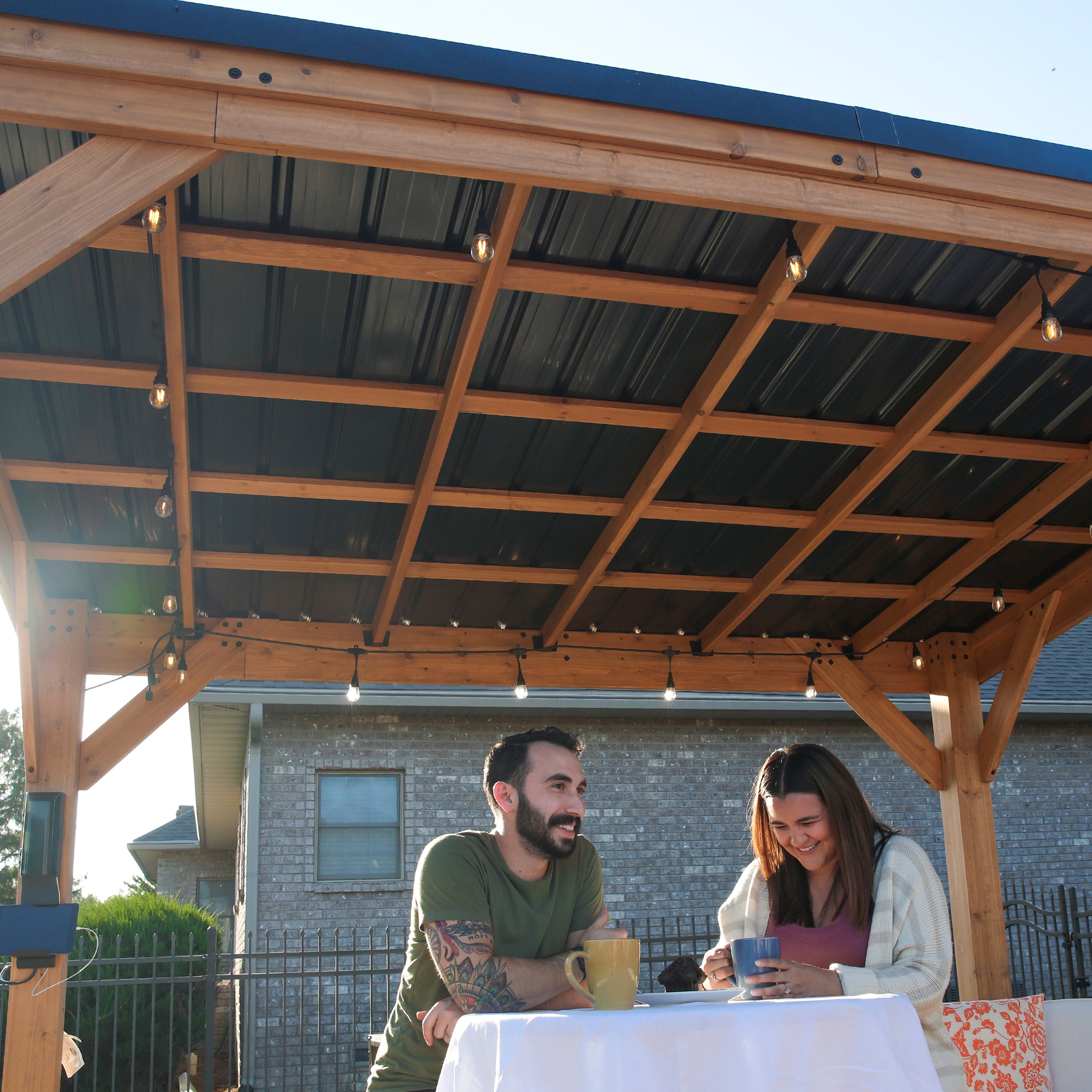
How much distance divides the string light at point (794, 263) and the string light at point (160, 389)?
8.75 feet

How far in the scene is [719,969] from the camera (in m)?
2.56

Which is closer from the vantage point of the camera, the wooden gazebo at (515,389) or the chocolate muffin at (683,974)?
the chocolate muffin at (683,974)

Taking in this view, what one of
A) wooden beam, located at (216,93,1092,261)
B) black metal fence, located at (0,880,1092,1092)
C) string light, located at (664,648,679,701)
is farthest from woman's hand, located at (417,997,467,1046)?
black metal fence, located at (0,880,1092,1092)

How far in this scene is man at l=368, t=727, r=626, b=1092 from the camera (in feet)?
7.94

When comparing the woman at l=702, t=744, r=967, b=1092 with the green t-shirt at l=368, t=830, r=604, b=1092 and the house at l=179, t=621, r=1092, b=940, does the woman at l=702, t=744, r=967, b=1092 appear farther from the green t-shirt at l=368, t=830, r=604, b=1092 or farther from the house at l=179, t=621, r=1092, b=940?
the house at l=179, t=621, r=1092, b=940

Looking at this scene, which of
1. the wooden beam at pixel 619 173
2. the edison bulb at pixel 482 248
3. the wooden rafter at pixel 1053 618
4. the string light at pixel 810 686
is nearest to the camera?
the wooden beam at pixel 619 173

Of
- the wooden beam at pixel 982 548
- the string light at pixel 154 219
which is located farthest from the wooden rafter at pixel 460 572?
the string light at pixel 154 219

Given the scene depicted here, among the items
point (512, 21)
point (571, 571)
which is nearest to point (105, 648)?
point (571, 571)

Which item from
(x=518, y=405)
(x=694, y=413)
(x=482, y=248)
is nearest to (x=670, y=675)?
(x=694, y=413)

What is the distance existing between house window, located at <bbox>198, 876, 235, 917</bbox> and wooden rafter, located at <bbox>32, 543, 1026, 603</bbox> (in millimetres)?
13364

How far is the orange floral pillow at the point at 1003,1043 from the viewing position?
171 inches

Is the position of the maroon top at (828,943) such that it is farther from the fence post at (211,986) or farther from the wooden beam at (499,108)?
the fence post at (211,986)

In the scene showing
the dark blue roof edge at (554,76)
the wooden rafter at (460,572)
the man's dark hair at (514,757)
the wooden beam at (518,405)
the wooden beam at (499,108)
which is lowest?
the man's dark hair at (514,757)

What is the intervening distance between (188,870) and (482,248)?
16818 mm
